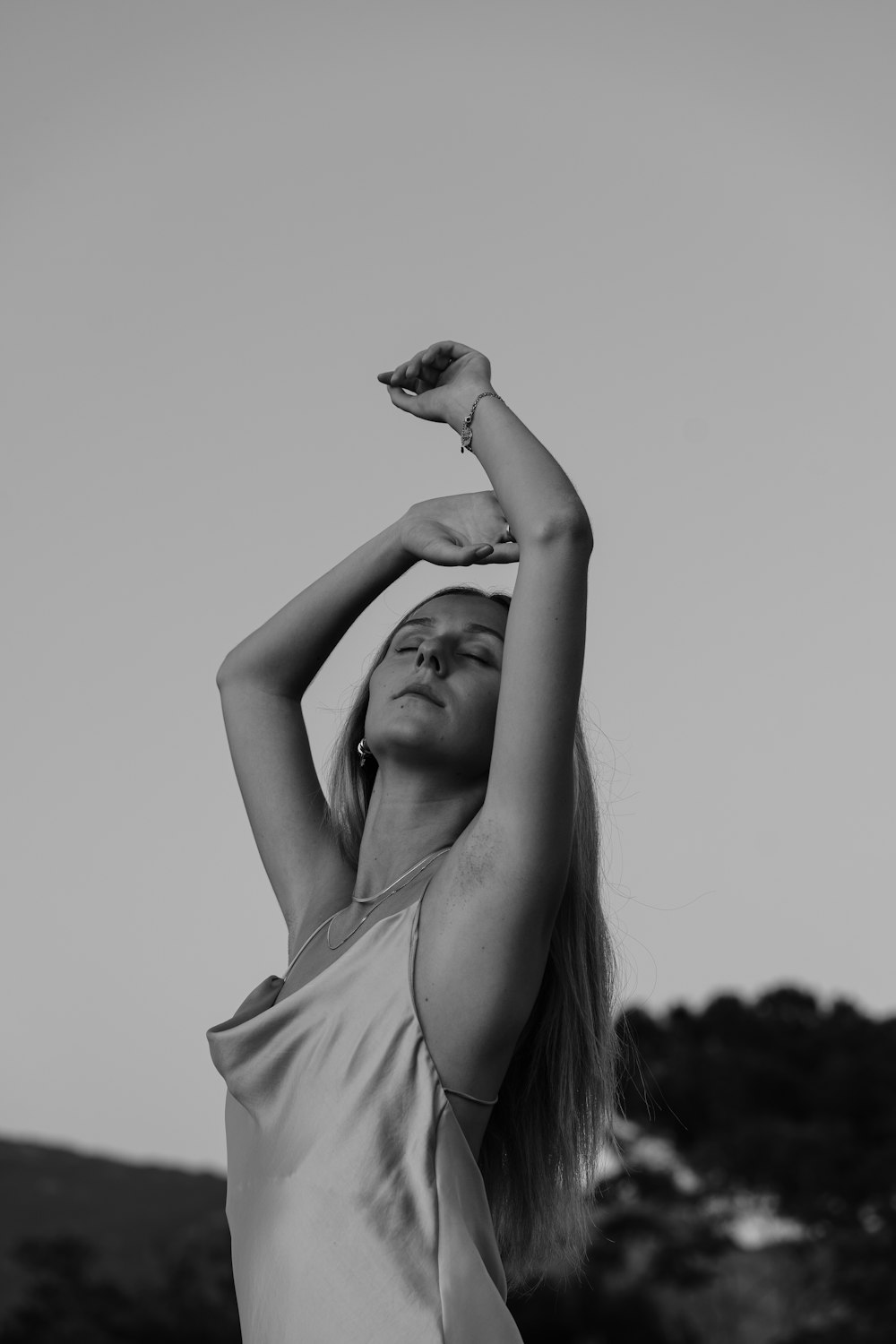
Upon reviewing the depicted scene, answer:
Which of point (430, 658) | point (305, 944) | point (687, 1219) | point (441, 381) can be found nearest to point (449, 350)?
point (441, 381)

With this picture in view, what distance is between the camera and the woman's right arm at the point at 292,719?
331 cm

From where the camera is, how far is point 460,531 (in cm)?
319

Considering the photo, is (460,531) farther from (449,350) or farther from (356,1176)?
(356,1176)

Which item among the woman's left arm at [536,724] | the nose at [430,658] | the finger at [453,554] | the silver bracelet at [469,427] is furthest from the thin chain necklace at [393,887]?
the silver bracelet at [469,427]

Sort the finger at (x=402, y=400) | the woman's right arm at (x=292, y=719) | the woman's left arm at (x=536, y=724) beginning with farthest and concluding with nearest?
the woman's right arm at (x=292, y=719) < the finger at (x=402, y=400) < the woman's left arm at (x=536, y=724)

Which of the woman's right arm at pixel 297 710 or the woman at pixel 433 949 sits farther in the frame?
the woman's right arm at pixel 297 710

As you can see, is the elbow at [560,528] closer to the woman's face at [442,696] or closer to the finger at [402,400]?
the woman's face at [442,696]

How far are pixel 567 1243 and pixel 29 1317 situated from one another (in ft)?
63.4

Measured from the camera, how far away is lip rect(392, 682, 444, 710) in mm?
3025

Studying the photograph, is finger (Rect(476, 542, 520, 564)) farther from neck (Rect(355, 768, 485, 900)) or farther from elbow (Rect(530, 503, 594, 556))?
neck (Rect(355, 768, 485, 900))

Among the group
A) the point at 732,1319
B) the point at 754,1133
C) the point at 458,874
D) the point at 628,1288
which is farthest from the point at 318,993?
the point at 754,1133

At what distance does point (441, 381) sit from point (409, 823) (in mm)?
870

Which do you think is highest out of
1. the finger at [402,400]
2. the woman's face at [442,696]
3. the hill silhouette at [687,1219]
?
the finger at [402,400]

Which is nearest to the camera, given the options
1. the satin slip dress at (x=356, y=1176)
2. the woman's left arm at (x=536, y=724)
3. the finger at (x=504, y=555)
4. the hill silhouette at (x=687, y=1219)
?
the satin slip dress at (x=356, y=1176)
